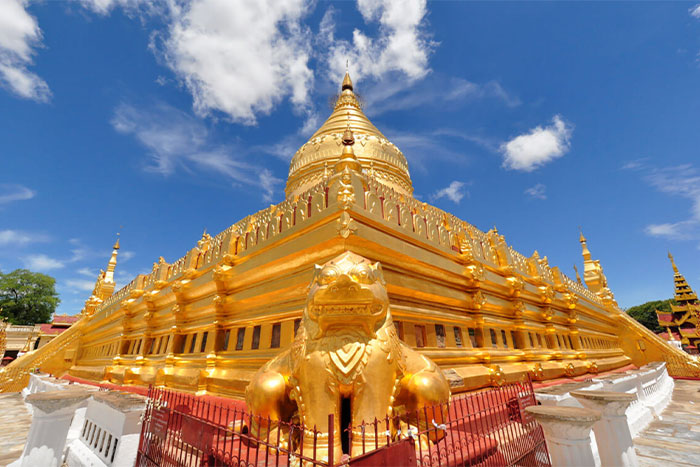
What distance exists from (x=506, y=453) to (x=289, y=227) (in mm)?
5419

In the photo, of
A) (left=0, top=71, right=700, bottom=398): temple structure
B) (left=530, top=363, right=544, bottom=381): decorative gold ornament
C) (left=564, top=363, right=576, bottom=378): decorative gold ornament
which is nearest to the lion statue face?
(left=0, top=71, right=700, bottom=398): temple structure

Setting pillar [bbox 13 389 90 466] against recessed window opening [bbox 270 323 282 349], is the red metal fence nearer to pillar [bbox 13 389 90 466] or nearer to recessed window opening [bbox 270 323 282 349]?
pillar [bbox 13 389 90 466]

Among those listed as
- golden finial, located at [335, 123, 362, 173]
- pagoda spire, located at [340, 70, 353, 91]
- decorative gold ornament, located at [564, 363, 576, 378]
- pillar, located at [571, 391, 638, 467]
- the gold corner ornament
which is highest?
pagoda spire, located at [340, 70, 353, 91]

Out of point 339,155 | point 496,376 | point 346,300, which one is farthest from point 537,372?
point 339,155

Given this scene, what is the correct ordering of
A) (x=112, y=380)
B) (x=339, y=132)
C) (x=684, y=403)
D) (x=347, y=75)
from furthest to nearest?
(x=347, y=75) → (x=339, y=132) → (x=112, y=380) → (x=684, y=403)

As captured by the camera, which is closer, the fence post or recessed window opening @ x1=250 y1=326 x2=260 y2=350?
the fence post

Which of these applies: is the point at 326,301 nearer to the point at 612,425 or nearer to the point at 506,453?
the point at 506,453

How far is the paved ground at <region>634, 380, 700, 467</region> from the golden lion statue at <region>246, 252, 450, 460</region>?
15.4 ft

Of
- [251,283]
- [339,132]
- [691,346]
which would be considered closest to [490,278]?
[251,283]

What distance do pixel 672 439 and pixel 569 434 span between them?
6638mm

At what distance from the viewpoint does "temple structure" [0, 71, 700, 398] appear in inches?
265

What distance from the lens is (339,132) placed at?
650 inches

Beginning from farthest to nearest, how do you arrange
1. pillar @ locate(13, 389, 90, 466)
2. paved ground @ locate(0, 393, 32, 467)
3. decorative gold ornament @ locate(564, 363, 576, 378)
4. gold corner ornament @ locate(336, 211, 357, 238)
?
decorative gold ornament @ locate(564, 363, 576, 378)
paved ground @ locate(0, 393, 32, 467)
gold corner ornament @ locate(336, 211, 357, 238)
pillar @ locate(13, 389, 90, 466)

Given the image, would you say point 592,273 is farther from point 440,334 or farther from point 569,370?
point 440,334
